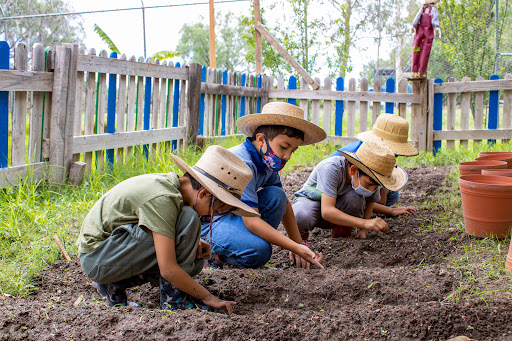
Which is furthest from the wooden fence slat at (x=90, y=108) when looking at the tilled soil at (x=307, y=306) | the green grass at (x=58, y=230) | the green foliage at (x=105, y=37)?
the green foliage at (x=105, y=37)

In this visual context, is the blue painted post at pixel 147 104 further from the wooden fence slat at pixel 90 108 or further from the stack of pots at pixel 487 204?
the stack of pots at pixel 487 204

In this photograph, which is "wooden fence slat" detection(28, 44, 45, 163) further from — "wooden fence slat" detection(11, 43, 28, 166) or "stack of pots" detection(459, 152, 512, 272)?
"stack of pots" detection(459, 152, 512, 272)

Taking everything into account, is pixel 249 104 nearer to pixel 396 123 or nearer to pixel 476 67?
pixel 396 123

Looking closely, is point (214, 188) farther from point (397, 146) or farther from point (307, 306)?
point (397, 146)

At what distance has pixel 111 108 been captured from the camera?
546 cm

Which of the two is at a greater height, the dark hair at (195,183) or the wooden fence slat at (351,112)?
the wooden fence slat at (351,112)

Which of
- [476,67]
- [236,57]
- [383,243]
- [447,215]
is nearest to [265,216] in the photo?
[383,243]

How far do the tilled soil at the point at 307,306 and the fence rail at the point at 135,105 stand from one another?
185 cm

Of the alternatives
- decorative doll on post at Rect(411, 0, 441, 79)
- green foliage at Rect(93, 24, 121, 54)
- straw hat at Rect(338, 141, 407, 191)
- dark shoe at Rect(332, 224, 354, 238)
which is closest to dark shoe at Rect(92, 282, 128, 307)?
straw hat at Rect(338, 141, 407, 191)

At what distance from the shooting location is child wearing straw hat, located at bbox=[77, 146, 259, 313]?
2.21 meters

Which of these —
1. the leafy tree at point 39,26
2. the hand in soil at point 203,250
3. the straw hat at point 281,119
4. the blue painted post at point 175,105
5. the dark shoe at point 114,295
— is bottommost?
the dark shoe at point 114,295

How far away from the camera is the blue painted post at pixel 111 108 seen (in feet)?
17.6

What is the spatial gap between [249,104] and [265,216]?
559 centimetres

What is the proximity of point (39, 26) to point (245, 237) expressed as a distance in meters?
14.5
